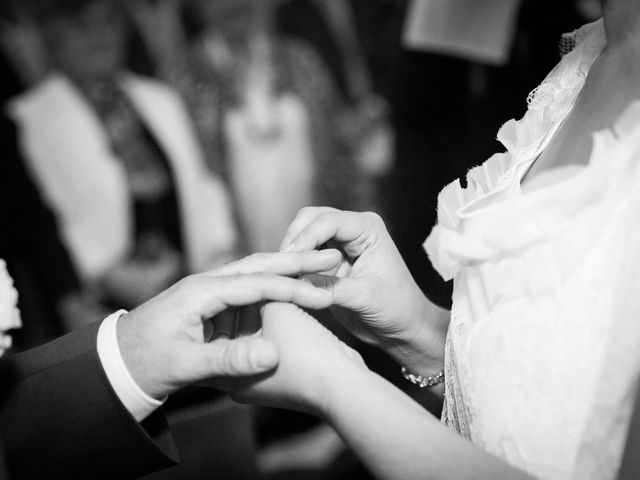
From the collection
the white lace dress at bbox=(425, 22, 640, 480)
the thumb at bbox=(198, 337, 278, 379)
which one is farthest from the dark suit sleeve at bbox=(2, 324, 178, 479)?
the white lace dress at bbox=(425, 22, 640, 480)

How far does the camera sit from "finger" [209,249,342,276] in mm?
632

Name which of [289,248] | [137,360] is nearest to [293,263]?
[289,248]

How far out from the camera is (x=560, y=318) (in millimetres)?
528

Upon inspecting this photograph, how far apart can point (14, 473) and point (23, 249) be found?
3.08ft

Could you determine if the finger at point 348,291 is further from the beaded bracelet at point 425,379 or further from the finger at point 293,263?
the beaded bracelet at point 425,379

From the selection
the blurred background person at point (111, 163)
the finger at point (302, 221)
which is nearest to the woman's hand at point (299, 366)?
the finger at point (302, 221)

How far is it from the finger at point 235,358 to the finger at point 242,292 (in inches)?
1.4

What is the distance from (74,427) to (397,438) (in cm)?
32

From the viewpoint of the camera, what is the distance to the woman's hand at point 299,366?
0.57 m

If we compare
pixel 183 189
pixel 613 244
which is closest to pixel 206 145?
pixel 183 189

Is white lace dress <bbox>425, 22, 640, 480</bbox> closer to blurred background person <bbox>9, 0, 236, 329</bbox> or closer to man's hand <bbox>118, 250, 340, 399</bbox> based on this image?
man's hand <bbox>118, 250, 340, 399</bbox>

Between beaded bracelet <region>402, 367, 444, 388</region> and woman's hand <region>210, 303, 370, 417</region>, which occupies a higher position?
woman's hand <region>210, 303, 370, 417</region>

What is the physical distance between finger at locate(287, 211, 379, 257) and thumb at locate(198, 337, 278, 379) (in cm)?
12

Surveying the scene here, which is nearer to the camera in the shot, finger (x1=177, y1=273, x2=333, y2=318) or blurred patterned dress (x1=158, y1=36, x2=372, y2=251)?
finger (x1=177, y1=273, x2=333, y2=318)
